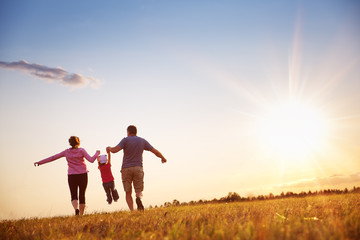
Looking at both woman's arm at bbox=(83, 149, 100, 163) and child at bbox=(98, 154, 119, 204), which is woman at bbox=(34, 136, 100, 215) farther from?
child at bbox=(98, 154, 119, 204)

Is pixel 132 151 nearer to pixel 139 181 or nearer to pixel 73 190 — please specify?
pixel 139 181

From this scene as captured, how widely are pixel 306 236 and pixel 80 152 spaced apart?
8.33 meters

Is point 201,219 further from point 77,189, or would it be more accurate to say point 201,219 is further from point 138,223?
point 77,189

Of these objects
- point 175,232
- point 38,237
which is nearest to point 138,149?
point 38,237

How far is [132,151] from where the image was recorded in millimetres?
10289

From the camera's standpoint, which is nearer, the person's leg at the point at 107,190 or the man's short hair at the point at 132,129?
the man's short hair at the point at 132,129

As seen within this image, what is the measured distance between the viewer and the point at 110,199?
43.6 ft

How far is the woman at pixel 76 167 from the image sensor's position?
33.8 ft

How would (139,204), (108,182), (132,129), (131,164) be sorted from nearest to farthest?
(139,204)
(131,164)
(132,129)
(108,182)

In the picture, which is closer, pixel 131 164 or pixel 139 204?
pixel 139 204

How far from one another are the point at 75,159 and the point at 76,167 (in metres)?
0.27

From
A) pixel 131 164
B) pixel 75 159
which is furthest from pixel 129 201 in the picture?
pixel 75 159

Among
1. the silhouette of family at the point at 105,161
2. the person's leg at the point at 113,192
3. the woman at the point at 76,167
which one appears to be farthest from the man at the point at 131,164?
the person's leg at the point at 113,192

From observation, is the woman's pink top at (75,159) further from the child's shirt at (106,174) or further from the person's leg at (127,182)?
the child's shirt at (106,174)
